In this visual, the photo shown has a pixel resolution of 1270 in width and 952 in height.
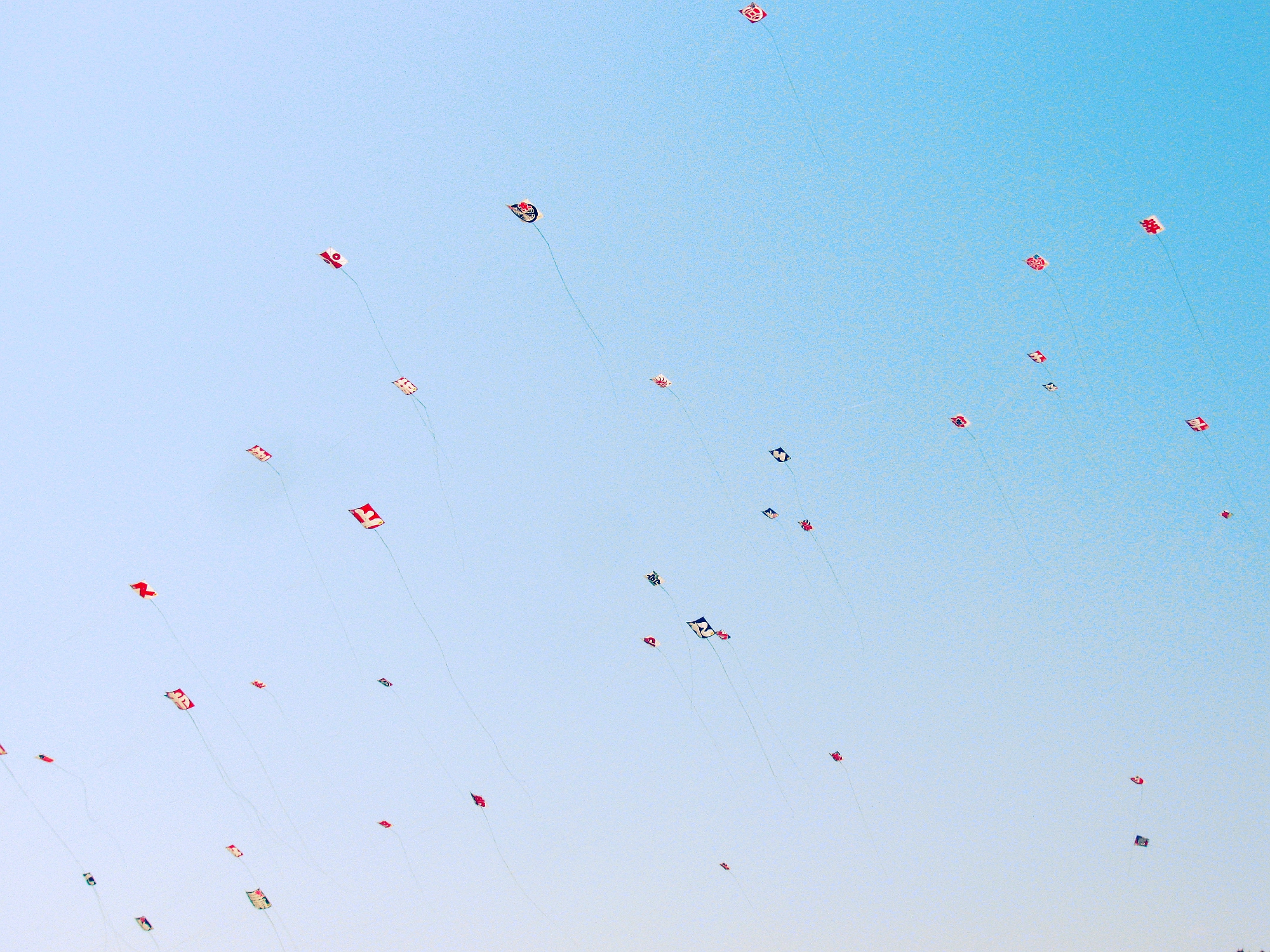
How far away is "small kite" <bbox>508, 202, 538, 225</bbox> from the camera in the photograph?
1914 cm

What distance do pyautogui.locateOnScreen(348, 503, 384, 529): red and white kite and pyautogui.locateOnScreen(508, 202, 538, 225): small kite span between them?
758 centimetres

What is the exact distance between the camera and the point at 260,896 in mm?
22844

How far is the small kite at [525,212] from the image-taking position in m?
19.1

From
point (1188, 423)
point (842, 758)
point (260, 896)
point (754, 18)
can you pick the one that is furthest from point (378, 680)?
point (1188, 423)

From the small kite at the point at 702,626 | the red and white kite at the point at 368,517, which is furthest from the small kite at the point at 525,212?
the small kite at the point at 702,626

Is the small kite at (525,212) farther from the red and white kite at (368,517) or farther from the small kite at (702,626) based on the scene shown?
the small kite at (702,626)

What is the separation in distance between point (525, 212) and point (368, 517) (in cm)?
792

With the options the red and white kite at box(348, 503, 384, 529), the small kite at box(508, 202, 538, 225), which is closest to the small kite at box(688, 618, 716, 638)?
the red and white kite at box(348, 503, 384, 529)

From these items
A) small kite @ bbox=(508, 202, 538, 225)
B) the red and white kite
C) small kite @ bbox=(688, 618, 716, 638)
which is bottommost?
small kite @ bbox=(688, 618, 716, 638)

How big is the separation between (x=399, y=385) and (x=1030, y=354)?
14507 mm

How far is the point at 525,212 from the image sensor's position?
63.0 feet

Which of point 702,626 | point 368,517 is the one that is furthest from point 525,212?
point 702,626

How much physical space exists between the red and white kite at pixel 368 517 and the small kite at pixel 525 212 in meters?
7.58

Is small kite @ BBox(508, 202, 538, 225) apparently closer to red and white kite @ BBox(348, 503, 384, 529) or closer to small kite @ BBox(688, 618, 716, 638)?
red and white kite @ BBox(348, 503, 384, 529)
